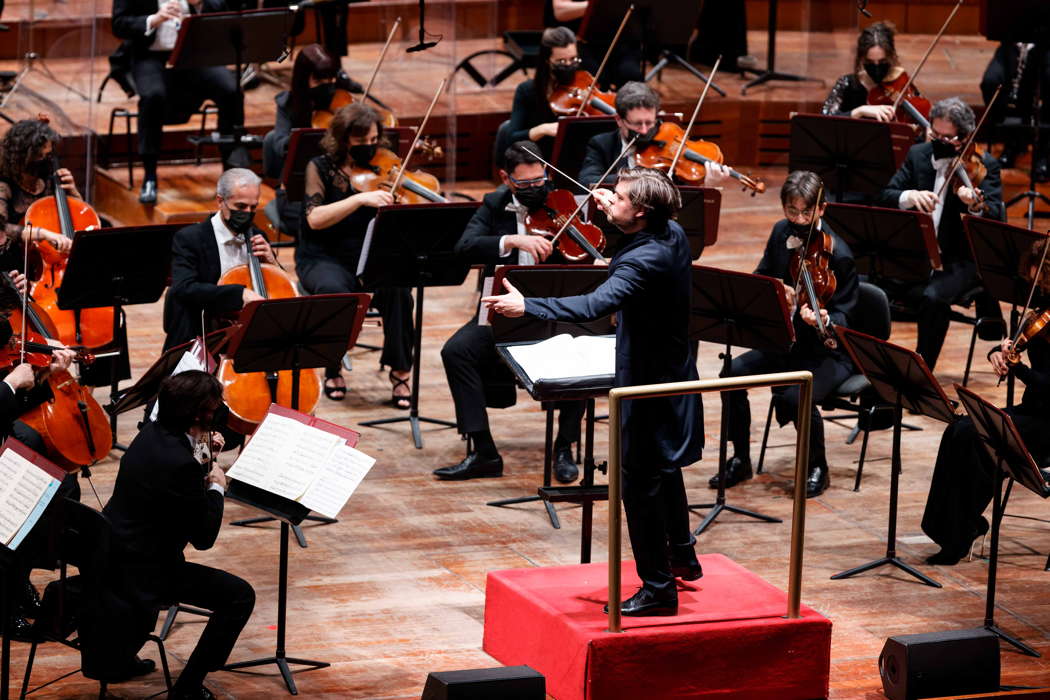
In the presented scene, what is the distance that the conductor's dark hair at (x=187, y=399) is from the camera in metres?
4.45

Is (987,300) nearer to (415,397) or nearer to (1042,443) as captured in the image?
(1042,443)

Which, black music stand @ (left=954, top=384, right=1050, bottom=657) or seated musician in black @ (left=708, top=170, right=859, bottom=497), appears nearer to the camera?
black music stand @ (left=954, top=384, right=1050, bottom=657)

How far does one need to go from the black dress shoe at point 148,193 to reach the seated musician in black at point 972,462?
497cm

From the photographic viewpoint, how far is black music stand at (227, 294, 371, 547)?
5375mm

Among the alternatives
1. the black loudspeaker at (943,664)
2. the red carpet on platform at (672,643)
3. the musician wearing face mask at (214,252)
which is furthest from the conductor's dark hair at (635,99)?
the black loudspeaker at (943,664)

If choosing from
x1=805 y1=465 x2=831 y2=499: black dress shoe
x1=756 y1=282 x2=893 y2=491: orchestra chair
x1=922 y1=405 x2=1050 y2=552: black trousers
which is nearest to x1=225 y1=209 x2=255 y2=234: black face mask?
x1=756 y1=282 x2=893 y2=491: orchestra chair

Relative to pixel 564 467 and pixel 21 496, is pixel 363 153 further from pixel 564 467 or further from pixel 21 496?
pixel 21 496

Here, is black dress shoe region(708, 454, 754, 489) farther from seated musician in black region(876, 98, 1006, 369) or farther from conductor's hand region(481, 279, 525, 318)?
conductor's hand region(481, 279, 525, 318)

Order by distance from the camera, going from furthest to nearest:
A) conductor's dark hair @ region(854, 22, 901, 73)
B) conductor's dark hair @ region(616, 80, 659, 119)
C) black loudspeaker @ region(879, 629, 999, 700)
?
conductor's dark hair @ region(854, 22, 901, 73) → conductor's dark hair @ region(616, 80, 659, 119) → black loudspeaker @ region(879, 629, 999, 700)

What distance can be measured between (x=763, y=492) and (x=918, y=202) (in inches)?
67.7

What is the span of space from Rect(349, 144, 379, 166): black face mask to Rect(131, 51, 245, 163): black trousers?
91.4 inches

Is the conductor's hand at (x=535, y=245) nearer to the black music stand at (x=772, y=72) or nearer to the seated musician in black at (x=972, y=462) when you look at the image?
the seated musician in black at (x=972, y=462)

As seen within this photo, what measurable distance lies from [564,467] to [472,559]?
85 cm

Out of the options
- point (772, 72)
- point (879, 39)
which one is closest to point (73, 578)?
point (879, 39)
